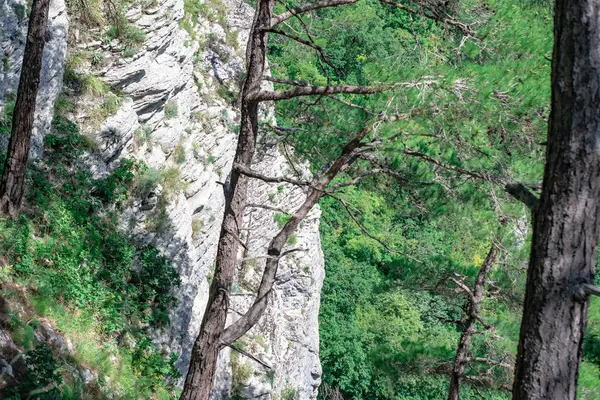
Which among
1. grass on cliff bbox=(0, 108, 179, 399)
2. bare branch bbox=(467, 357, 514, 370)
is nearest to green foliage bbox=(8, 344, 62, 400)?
grass on cliff bbox=(0, 108, 179, 399)

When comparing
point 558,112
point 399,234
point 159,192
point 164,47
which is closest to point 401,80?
point 558,112

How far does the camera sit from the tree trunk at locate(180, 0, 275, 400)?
17.6 ft

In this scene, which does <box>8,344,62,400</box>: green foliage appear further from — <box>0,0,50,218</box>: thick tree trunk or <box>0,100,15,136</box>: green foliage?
<box>0,100,15,136</box>: green foliage

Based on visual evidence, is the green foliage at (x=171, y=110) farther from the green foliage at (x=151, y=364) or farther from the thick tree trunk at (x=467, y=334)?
the thick tree trunk at (x=467, y=334)

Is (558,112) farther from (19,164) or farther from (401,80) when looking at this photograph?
(19,164)

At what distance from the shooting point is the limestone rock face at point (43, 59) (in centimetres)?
812

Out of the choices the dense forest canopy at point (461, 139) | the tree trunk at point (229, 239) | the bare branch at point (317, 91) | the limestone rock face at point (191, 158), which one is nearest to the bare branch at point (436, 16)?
the dense forest canopy at point (461, 139)

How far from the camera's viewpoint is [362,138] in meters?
5.88

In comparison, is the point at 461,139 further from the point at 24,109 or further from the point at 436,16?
the point at 24,109

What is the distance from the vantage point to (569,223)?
9.66 ft

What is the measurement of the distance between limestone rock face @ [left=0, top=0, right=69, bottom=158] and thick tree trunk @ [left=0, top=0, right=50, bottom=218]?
3.55 ft

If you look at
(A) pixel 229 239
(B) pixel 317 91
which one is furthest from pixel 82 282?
(B) pixel 317 91

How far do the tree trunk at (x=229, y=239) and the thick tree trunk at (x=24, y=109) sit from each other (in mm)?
3163

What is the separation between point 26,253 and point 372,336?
17.1 m
